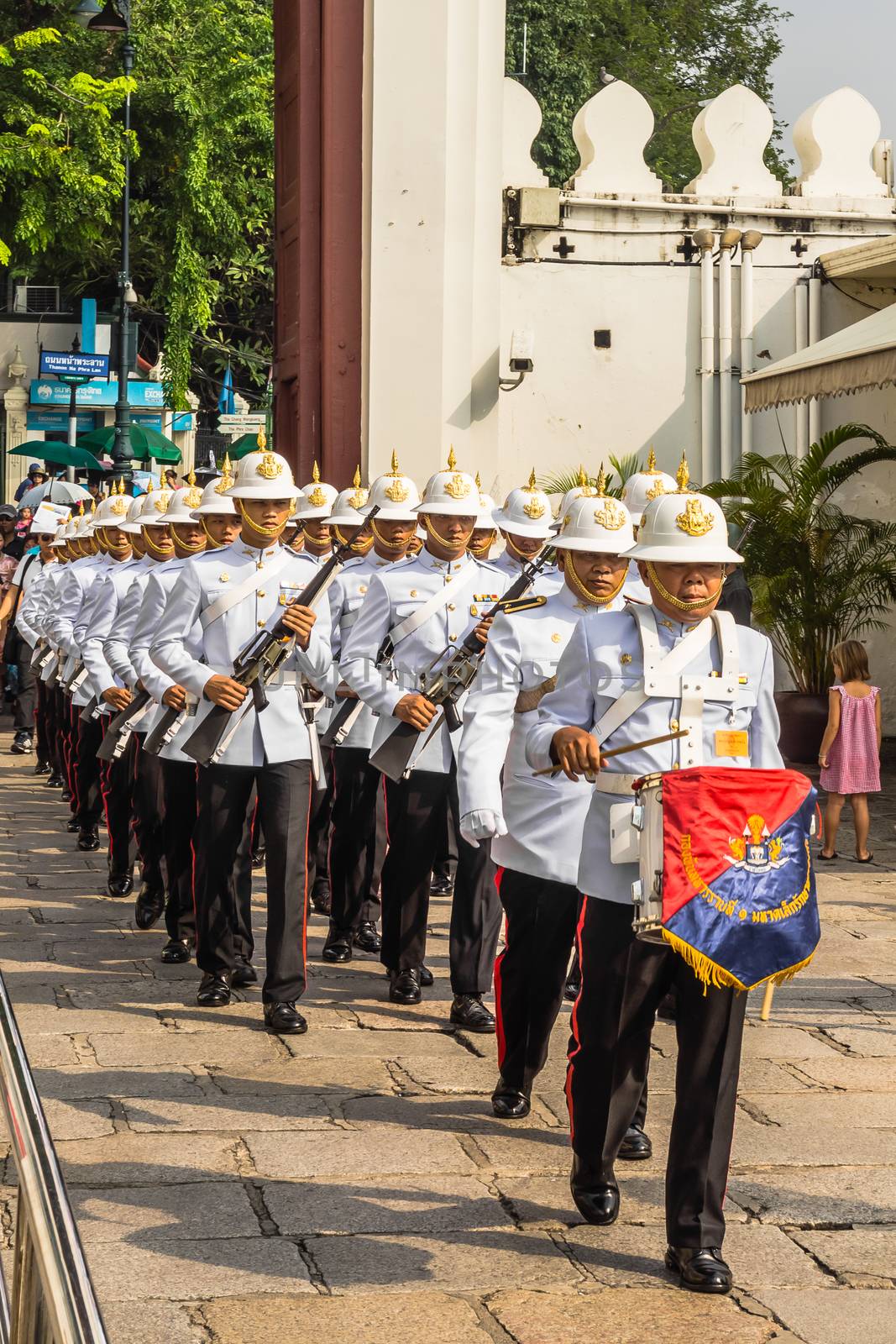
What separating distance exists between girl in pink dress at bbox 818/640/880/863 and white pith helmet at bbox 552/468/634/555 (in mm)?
5665

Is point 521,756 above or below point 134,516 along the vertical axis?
below

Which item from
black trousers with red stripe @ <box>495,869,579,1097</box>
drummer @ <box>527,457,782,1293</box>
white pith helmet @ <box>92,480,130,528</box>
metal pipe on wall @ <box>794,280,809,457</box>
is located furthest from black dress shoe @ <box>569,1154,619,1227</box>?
metal pipe on wall @ <box>794,280,809,457</box>

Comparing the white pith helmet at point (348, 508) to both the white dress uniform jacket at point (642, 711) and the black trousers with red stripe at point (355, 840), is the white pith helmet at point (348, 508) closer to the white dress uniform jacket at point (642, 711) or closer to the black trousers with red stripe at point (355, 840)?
the black trousers with red stripe at point (355, 840)

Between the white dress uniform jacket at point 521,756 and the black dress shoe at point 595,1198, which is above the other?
the white dress uniform jacket at point 521,756

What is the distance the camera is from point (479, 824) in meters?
5.98

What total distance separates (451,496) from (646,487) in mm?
838

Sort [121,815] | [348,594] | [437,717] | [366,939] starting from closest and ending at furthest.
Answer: [437,717]
[366,939]
[348,594]
[121,815]

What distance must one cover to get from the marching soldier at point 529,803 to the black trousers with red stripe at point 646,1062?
84 cm

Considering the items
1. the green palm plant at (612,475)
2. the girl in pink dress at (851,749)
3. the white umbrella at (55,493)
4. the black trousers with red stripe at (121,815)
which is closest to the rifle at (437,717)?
the black trousers with red stripe at (121,815)

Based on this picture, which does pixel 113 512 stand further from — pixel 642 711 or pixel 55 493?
pixel 55 493

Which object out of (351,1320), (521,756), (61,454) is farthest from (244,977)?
(61,454)

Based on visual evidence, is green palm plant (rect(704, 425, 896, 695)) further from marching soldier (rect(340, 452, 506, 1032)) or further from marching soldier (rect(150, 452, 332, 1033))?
marching soldier (rect(150, 452, 332, 1033))

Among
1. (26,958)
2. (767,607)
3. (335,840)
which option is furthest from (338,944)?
(767,607)

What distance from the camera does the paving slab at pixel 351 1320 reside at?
4379 millimetres
